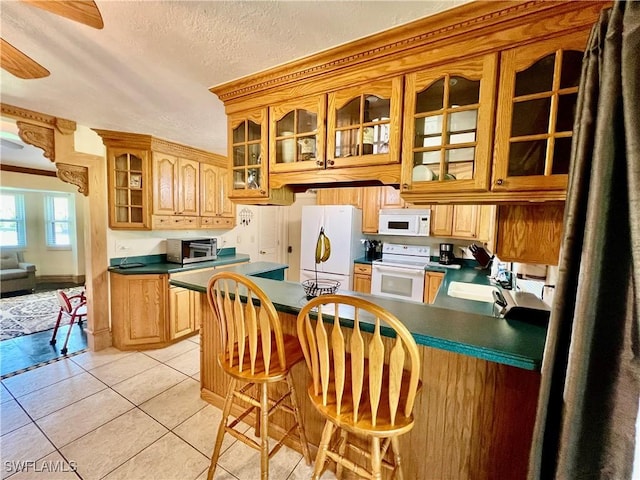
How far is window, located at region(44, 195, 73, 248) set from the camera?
248 inches

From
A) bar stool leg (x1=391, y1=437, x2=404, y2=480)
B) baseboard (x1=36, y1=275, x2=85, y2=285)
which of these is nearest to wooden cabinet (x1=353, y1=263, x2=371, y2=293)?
bar stool leg (x1=391, y1=437, x2=404, y2=480)

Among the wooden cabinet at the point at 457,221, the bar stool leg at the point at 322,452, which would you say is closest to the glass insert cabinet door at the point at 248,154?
the bar stool leg at the point at 322,452

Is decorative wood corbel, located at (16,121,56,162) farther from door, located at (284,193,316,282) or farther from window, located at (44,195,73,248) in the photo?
window, located at (44,195,73,248)

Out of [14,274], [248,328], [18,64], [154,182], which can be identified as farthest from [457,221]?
[14,274]

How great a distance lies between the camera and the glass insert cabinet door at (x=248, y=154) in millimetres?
1813

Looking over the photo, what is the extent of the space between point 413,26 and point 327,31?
399mm

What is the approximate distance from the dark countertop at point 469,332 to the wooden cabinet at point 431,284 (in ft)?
6.39

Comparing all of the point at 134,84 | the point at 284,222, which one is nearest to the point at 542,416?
the point at 134,84

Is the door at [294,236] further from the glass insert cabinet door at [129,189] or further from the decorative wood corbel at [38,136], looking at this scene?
the decorative wood corbel at [38,136]

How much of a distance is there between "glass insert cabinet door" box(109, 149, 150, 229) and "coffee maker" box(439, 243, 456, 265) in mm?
3756

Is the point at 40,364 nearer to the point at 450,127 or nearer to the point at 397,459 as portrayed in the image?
the point at 397,459

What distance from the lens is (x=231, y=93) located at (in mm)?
1873

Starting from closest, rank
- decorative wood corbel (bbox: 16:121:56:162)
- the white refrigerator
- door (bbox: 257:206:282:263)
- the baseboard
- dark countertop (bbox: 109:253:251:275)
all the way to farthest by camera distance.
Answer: decorative wood corbel (bbox: 16:121:56:162) < dark countertop (bbox: 109:253:251:275) < the white refrigerator < door (bbox: 257:206:282:263) < the baseboard

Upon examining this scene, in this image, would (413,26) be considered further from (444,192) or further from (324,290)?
(324,290)
